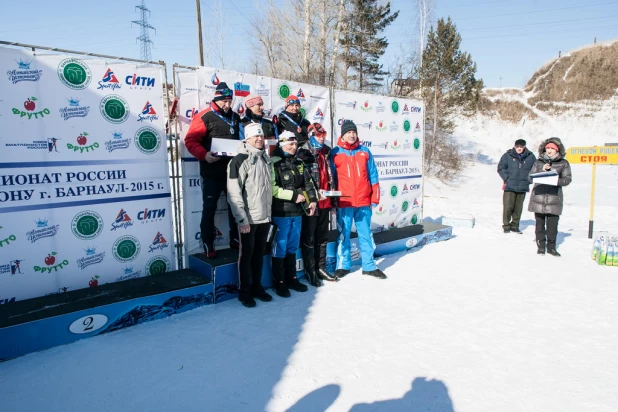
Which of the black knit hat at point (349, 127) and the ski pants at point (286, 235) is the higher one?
the black knit hat at point (349, 127)

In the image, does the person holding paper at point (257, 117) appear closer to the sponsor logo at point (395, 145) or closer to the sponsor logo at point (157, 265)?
the sponsor logo at point (157, 265)

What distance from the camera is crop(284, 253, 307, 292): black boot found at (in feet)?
14.6

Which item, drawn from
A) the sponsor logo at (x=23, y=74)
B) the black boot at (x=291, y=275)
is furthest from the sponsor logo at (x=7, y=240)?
the black boot at (x=291, y=275)

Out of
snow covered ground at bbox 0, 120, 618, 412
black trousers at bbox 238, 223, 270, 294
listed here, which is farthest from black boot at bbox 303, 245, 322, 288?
black trousers at bbox 238, 223, 270, 294

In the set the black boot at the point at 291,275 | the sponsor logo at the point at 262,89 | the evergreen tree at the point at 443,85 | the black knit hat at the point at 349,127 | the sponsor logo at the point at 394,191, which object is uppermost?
the evergreen tree at the point at 443,85

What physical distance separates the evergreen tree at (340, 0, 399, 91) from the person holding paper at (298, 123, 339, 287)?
14850 millimetres

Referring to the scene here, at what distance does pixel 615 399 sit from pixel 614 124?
36.2 m

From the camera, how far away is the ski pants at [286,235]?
4.26 metres

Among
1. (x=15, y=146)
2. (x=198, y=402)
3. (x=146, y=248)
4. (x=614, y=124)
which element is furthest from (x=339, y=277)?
(x=614, y=124)

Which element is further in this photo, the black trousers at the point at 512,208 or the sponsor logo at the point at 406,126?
the black trousers at the point at 512,208

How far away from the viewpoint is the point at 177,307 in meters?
3.84

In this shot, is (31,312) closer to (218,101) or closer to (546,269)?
(218,101)

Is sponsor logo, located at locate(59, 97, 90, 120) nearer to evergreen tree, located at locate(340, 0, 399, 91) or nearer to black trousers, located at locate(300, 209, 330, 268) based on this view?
black trousers, located at locate(300, 209, 330, 268)

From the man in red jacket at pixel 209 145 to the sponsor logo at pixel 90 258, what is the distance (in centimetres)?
108
